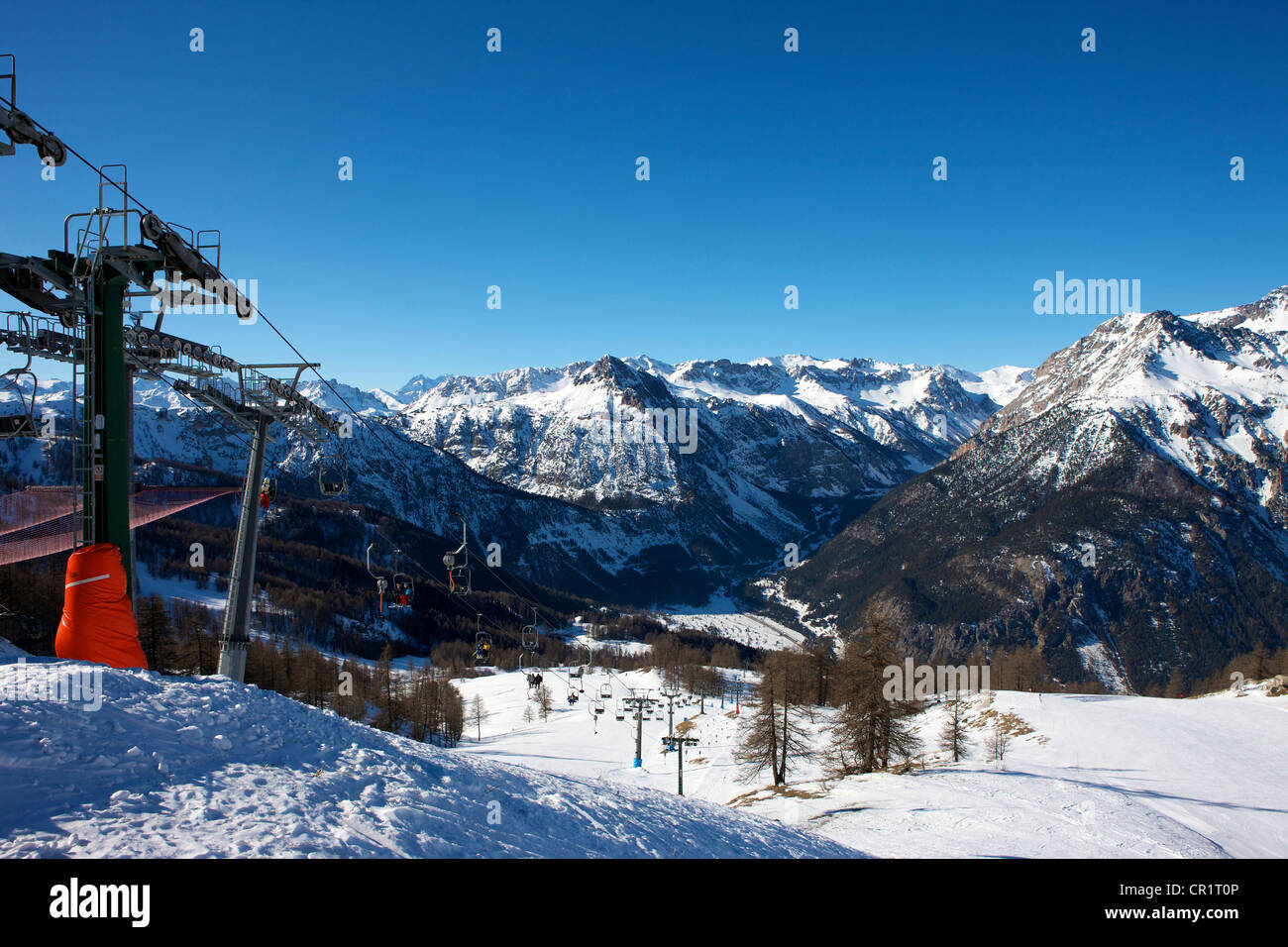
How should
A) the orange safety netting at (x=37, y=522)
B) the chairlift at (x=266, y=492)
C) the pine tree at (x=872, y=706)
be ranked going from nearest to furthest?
the orange safety netting at (x=37, y=522) < the chairlift at (x=266, y=492) < the pine tree at (x=872, y=706)

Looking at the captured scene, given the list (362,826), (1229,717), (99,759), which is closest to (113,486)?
(99,759)

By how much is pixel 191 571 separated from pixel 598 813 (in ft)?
→ 678

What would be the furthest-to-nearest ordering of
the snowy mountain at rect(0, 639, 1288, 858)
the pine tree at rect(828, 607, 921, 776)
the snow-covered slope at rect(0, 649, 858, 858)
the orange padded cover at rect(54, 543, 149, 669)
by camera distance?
the pine tree at rect(828, 607, 921, 776) → the orange padded cover at rect(54, 543, 149, 669) → the snowy mountain at rect(0, 639, 1288, 858) → the snow-covered slope at rect(0, 649, 858, 858)

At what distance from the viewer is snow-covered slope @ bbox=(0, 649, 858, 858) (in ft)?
26.1

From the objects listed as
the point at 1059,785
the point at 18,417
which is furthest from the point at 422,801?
the point at 1059,785

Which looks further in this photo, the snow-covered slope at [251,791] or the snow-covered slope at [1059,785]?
the snow-covered slope at [1059,785]

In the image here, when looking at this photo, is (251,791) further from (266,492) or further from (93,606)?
(266,492)

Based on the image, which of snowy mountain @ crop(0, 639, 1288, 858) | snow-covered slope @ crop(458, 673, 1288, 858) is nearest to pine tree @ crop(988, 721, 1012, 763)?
snow-covered slope @ crop(458, 673, 1288, 858)

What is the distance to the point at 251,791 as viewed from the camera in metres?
9.52

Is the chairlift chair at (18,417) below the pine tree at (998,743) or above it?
above

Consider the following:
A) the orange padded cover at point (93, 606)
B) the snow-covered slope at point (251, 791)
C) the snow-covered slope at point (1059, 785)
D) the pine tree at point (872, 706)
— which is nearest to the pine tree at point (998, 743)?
the snow-covered slope at point (1059, 785)

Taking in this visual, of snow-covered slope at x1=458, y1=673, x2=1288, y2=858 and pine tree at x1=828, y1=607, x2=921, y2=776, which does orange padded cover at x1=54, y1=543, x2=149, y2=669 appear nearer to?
snow-covered slope at x1=458, y1=673, x2=1288, y2=858

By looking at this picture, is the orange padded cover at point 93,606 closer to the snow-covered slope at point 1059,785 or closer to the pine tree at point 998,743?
the snow-covered slope at point 1059,785

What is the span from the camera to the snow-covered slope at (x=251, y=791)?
26.1ft
